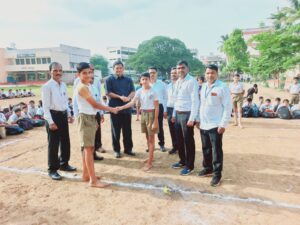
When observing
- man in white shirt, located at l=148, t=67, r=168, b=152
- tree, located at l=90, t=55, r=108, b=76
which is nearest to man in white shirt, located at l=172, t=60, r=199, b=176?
man in white shirt, located at l=148, t=67, r=168, b=152

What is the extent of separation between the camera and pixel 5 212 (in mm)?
3291

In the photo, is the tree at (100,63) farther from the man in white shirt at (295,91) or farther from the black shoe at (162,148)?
the black shoe at (162,148)

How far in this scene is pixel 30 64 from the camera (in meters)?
59.7

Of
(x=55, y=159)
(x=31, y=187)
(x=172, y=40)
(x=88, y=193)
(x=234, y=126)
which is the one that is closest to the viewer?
(x=88, y=193)

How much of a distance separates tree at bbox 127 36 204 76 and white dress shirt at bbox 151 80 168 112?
5684 cm

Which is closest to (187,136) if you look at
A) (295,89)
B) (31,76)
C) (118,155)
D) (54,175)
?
(118,155)

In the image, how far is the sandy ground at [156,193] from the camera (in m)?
3.11

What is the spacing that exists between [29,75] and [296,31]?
198ft

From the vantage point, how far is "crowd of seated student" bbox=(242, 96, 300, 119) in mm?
10125

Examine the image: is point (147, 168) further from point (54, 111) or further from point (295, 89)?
point (295, 89)

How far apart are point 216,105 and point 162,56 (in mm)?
61668

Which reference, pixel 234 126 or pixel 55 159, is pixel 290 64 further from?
pixel 55 159

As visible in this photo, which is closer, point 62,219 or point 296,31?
point 62,219

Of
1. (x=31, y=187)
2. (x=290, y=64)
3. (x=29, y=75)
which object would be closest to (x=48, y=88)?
(x=31, y=187)
